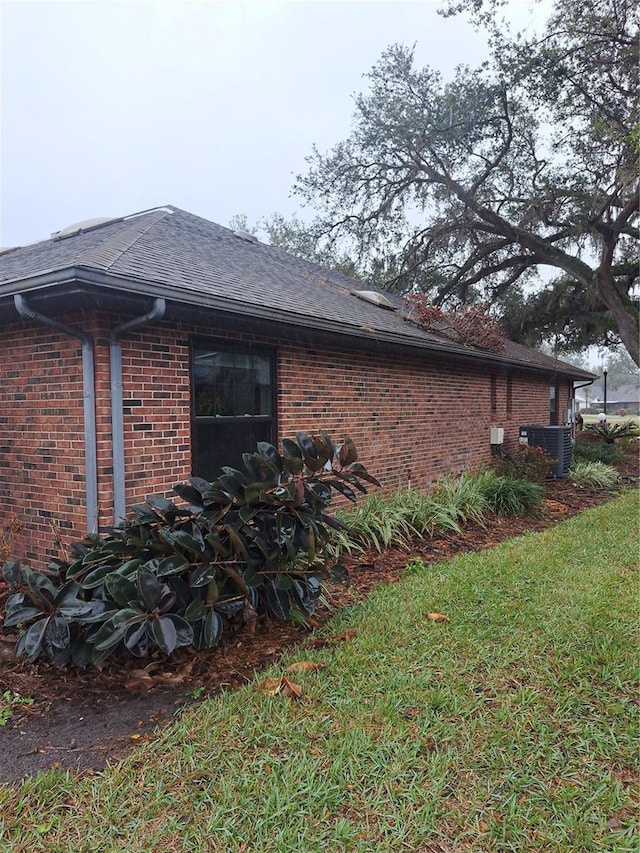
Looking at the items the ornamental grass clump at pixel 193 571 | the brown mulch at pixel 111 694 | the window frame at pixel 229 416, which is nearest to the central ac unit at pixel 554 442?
the window frame at pixel 229 416

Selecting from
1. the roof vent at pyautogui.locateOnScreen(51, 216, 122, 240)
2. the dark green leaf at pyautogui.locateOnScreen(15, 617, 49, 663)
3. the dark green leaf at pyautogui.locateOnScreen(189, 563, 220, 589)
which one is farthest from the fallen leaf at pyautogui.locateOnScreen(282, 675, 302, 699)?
the roof vent at pyautogui.locateOnScreen(51, 216, 122, 240)

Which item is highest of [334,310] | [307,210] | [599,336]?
[307,210]

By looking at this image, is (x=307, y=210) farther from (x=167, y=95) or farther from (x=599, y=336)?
(x=599, y=336)

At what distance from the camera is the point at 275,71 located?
468 inches

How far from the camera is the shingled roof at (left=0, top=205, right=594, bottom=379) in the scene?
13.5 feet

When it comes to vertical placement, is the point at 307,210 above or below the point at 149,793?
above

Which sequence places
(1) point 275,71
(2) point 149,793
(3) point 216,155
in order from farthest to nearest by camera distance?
(3) point 216,155 < (1) point 275,71 < (2) point 149,793

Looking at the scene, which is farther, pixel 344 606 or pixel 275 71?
pixel 275 71

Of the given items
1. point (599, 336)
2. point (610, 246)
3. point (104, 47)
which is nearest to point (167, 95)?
point (104, 47)

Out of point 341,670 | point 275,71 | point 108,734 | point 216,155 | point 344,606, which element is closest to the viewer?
point 108,734

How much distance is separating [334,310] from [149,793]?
5.93 meters

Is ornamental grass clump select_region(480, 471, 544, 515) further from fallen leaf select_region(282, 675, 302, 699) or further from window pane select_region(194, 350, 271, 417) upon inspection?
fallen leaf select_region(282, 675, 302, 699)

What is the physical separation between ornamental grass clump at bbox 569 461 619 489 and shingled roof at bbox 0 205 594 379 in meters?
2.89

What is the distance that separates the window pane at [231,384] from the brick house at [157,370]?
0.05 ft
